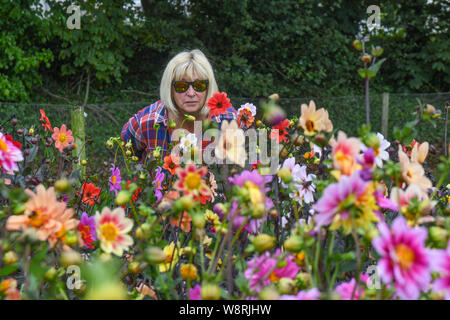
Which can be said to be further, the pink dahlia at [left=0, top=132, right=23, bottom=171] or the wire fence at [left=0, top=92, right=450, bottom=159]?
the wire fence at [left=0, top=92, right=450, bottom=159]

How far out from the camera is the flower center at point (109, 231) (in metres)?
0.59

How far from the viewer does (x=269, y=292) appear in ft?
1.61

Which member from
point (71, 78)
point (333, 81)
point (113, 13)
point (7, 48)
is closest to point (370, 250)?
point (7, 48)

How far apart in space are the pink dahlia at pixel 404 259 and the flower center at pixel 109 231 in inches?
12.8

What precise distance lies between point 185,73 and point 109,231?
1.68 metres

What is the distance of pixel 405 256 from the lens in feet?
1.50

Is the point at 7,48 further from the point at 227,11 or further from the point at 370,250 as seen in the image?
the point at 370,250

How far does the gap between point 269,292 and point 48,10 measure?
6.50 meters

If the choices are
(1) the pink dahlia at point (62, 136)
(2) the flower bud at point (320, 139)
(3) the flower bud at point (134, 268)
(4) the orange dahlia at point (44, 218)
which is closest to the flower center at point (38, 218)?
(4) the orange dahlia at point (44, 218)

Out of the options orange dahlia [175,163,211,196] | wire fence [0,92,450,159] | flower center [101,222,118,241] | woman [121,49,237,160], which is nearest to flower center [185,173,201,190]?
orange dahlia [175,163,211,196]

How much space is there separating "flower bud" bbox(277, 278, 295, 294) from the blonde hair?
1.67 metres

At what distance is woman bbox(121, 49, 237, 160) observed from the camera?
213 centimetres

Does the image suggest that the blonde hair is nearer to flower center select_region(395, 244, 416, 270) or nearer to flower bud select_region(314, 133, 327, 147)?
flower bud select_region(314, 133, 327, 147)

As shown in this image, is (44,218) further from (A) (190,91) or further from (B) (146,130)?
(B) (146,130)
